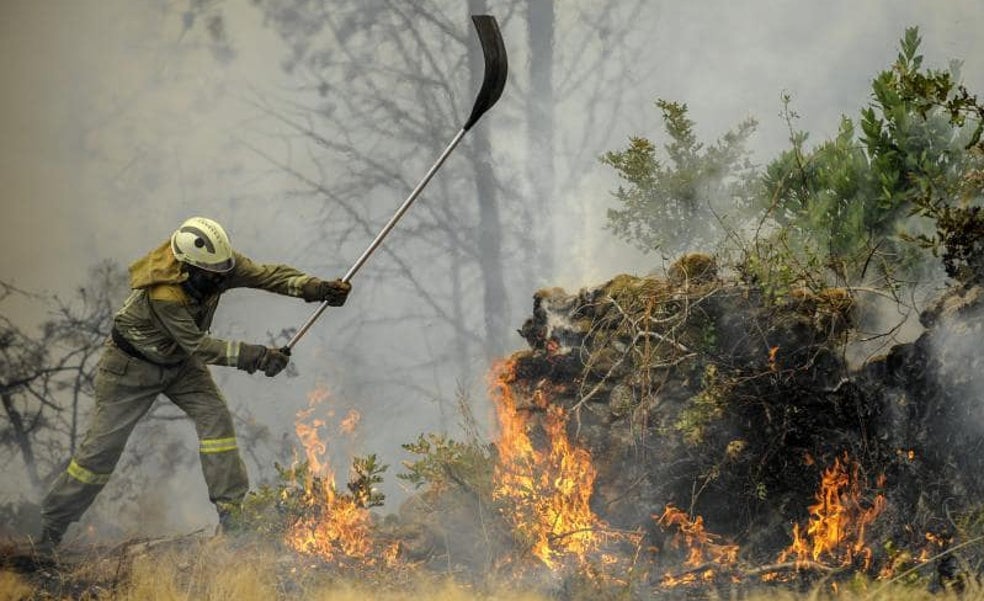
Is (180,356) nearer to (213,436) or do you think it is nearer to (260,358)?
(213,436)

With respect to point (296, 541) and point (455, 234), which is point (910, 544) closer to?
point (296, 541)

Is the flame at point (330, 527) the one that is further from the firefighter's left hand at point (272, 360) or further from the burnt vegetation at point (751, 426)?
the firefighter's left hand at point (272, 360)

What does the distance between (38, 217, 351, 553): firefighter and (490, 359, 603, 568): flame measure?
1.81 m

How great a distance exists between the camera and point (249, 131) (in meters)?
14.0

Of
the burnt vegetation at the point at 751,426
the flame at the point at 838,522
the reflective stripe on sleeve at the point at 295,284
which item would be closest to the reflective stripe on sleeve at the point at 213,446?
the burnt vegetation at the point at 751,426

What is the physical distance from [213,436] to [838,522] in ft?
15.7

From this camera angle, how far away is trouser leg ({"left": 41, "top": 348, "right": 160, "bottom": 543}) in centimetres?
719

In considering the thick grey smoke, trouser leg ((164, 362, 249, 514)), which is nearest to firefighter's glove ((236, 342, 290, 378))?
trouser leg ((164, 362, 249, 514))

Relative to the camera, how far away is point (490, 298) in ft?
45.9

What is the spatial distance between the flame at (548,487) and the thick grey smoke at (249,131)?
20.7ft

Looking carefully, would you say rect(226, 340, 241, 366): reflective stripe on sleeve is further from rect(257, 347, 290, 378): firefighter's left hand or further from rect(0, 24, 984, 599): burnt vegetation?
rect(0, 24, 984, 599): burnt vegetation

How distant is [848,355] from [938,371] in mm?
757

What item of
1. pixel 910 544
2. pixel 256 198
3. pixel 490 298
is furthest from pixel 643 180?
pixel 256 198

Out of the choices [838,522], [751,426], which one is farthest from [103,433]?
[838,522]
